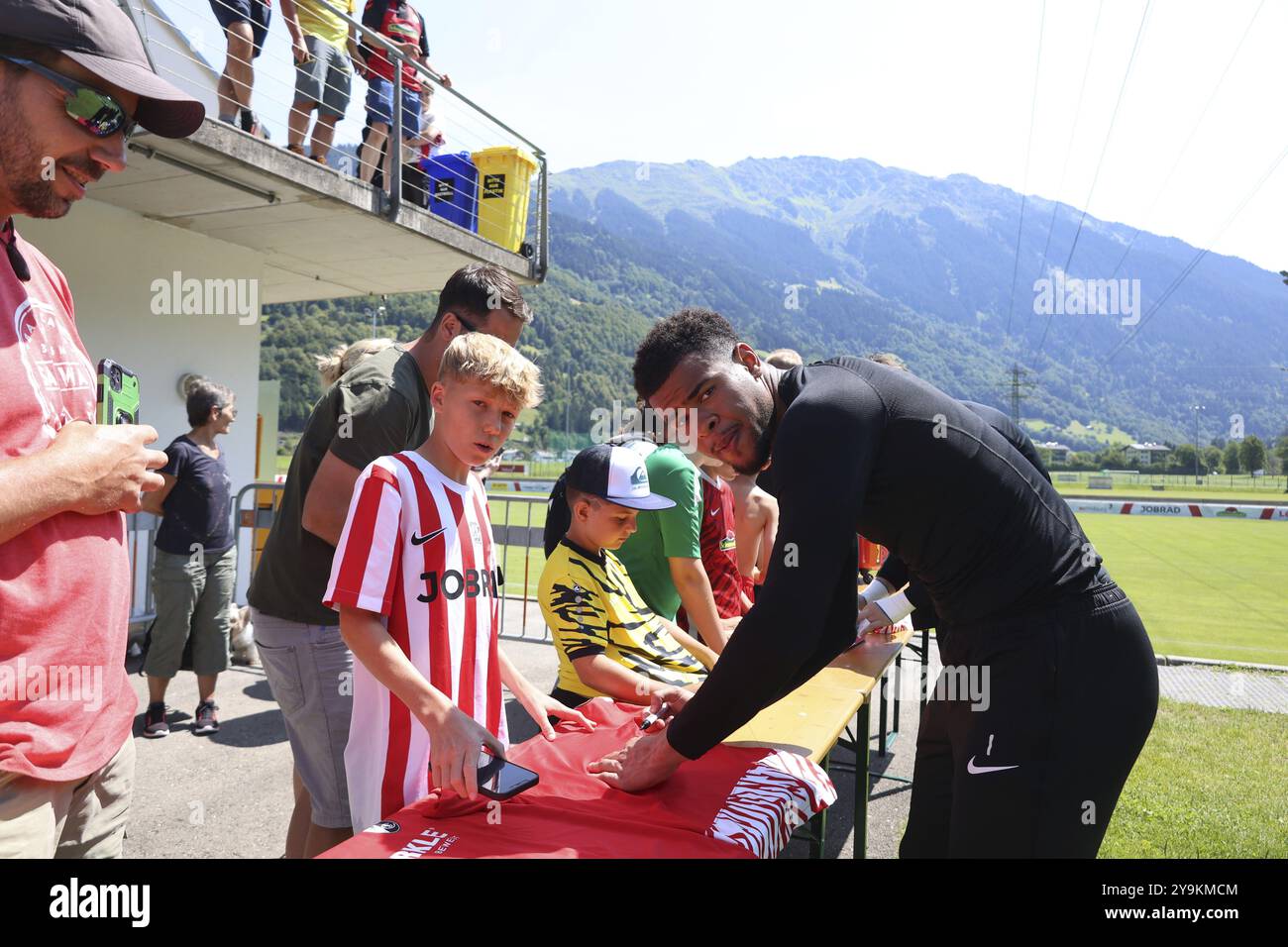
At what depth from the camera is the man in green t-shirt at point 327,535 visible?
2.54 metres

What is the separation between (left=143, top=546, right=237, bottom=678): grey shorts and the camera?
225 inches

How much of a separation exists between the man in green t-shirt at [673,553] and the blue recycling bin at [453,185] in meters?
6.75

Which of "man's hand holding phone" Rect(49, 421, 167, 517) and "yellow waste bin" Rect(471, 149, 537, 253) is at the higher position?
"yellow waste bin" Rect(471, 149, 537, 253)

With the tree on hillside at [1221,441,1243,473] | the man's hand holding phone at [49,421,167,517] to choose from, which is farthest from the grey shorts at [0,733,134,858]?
the tree on hillside at [1221,441,1243,473]

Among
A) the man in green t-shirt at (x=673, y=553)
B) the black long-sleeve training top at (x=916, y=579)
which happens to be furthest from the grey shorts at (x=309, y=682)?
the black long-sleeve training top at (x=916, y=579)

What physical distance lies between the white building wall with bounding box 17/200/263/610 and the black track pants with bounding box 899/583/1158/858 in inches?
307

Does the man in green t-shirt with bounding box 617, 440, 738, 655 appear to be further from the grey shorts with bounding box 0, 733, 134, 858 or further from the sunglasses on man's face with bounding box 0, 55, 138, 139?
the sunglasses on man's face with bounding box 0, 55, 138, 139

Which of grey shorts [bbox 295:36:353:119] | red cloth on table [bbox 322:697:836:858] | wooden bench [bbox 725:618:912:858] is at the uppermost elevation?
grey shorts [bbox 295:36:353:119]

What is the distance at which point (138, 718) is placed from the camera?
5.87 meters

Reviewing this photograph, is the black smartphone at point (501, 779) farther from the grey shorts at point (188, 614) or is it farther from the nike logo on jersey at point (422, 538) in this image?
the grey shorts at point (188, 614)

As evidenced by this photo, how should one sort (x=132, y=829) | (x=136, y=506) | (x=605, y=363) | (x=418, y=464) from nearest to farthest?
(x=136, y=506) < (x=418, y=464) < (x=132, y=829) < (x=605, y=363)

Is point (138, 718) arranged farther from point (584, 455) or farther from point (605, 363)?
point (605, 363)

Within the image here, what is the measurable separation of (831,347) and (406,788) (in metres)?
199

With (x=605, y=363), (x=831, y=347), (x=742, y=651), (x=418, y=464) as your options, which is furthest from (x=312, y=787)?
(x=831, y=347)
